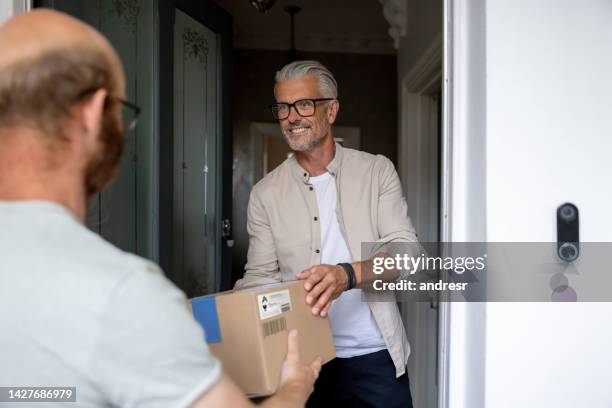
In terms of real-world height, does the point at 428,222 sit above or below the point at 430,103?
below

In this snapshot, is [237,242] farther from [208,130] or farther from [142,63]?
[142,63]

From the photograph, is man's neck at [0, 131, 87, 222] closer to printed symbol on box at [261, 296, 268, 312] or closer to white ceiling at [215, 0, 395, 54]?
printed symbol on box at [261, 296, 268, 312]

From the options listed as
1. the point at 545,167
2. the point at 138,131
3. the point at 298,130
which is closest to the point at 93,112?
the point at 545,167

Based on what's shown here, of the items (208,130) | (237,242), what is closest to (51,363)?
(208,130)

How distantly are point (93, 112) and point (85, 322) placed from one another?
27 cm

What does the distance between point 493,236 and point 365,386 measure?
75 centimetres

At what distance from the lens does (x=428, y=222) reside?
3.16 m

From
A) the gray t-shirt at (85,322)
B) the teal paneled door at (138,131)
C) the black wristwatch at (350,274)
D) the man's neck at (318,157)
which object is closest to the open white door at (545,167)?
the black wristwatch at (350,274)

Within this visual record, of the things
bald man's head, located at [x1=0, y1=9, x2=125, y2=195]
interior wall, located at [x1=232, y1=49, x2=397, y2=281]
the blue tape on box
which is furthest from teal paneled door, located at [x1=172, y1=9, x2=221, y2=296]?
interior wall, located at [x1=232, y1=49, x2=397, y2=281]

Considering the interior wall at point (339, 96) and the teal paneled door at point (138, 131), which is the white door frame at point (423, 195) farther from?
the interior wall at point (339, 96)

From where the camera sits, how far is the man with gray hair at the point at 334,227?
1.80 meters

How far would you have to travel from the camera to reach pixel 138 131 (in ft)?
7.61

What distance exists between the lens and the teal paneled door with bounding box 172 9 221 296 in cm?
264

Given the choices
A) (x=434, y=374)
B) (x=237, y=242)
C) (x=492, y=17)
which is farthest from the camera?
(x=237, y=242)
